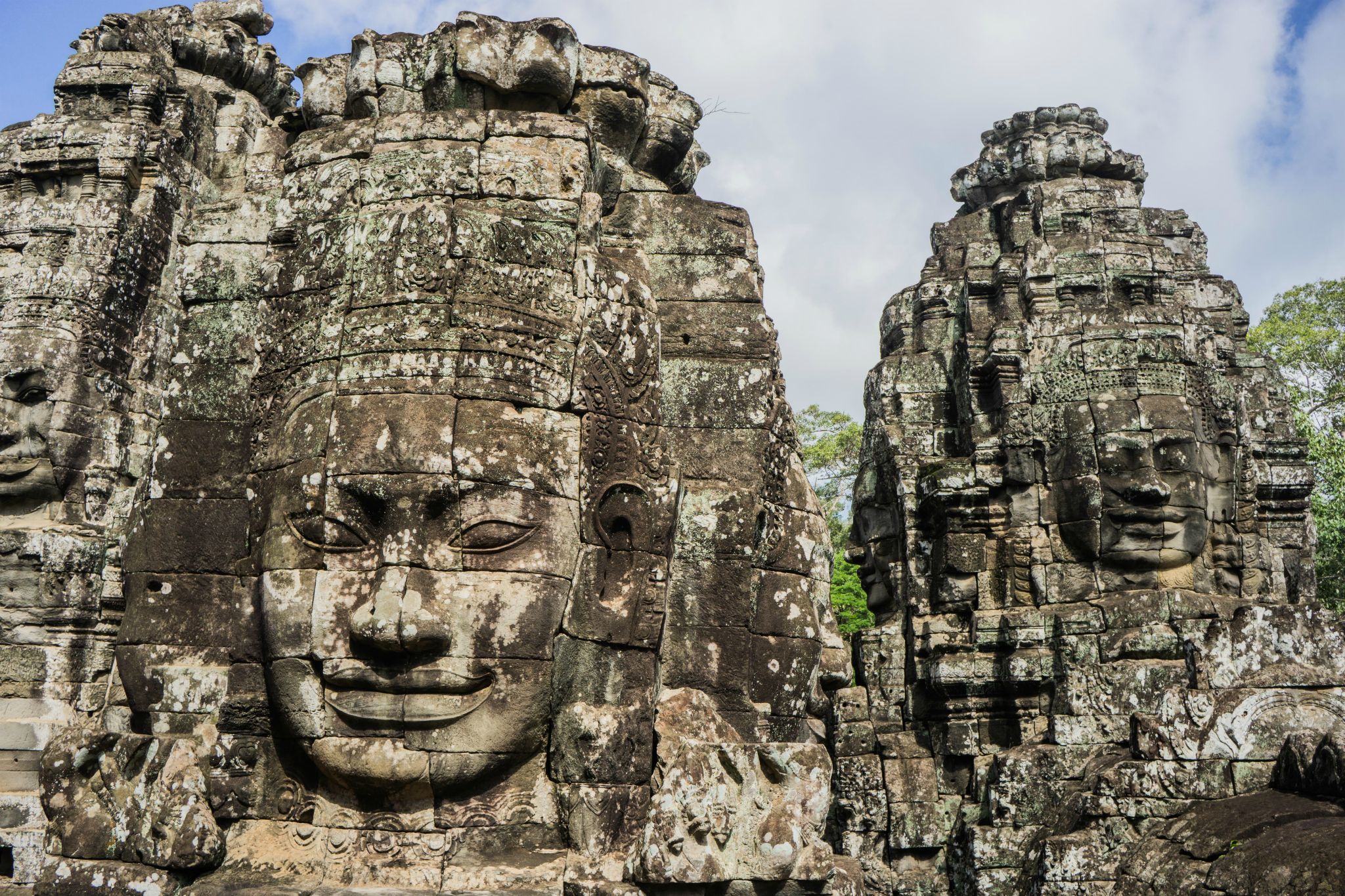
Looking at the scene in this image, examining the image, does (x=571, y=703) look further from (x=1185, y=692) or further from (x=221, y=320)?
(x=1185, y=692)

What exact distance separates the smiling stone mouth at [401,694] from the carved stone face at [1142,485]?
35.3 ft

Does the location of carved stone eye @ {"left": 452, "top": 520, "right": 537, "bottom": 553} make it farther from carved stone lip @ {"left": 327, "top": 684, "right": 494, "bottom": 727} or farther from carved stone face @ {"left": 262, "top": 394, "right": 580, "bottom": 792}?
carved stone lip @ {"left": 327, "top": 684, "right": 494, "bottom": 727}

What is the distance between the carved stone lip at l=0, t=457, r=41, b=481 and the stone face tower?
9.55 m

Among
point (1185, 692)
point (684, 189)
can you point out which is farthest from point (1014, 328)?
point (684, 189)

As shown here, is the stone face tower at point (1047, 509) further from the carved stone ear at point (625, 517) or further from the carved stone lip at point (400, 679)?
the carved stone lip at point (400, 679)

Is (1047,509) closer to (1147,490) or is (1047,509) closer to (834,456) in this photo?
(1147,490)

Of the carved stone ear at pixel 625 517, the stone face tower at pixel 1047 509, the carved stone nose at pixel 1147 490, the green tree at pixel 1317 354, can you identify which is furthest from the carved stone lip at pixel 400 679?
the green tree at pixel 1317 354

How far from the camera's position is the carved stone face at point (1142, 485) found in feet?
46.3

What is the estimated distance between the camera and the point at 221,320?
6234 millimetres

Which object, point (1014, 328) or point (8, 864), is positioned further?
point (1014, 328)

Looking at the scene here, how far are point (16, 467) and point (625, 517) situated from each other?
282 inches

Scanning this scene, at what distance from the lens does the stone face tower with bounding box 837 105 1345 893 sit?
44.1 ft

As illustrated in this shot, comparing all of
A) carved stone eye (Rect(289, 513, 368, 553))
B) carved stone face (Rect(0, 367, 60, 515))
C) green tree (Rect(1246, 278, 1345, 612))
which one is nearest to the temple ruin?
carved stone eye (Rect(289, 513, 368, 553))

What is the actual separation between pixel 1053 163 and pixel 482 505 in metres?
13.8
